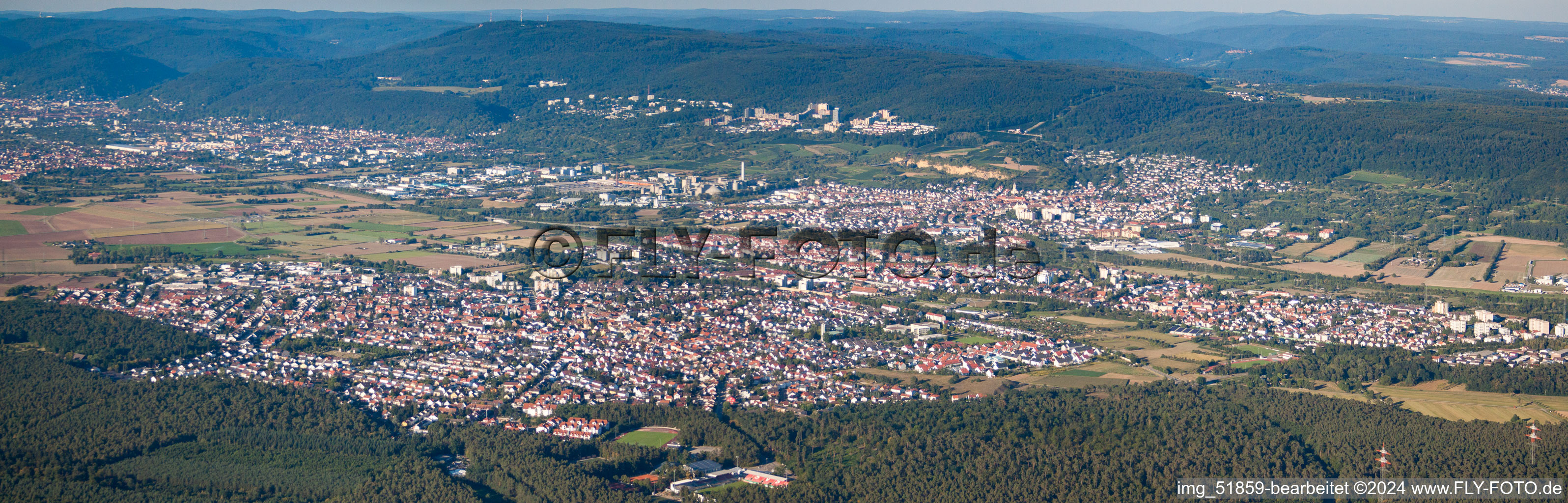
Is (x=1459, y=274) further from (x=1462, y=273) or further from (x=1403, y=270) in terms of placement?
(x=1403, y=270)

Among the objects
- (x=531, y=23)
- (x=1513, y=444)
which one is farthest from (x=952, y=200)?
(x=531, y=23)

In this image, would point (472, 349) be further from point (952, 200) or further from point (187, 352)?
point (952, 200)

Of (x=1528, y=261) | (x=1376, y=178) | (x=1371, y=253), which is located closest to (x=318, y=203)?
(x=1371, y=253)

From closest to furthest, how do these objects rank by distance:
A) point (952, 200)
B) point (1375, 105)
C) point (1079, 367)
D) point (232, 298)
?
point (1079, 367) < point (232, 298) < point (952, 200) < point (1375, 105)

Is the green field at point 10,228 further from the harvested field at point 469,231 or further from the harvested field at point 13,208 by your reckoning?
the harvested field at point 469,231

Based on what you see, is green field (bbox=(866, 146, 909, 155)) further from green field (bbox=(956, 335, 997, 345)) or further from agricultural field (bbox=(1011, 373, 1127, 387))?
agricultural field (bbox=(1011, 373, 1127, 387))

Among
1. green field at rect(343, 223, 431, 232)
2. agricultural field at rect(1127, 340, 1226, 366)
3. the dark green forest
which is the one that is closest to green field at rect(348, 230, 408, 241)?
green field at rect(343, 223, 431, 232)
